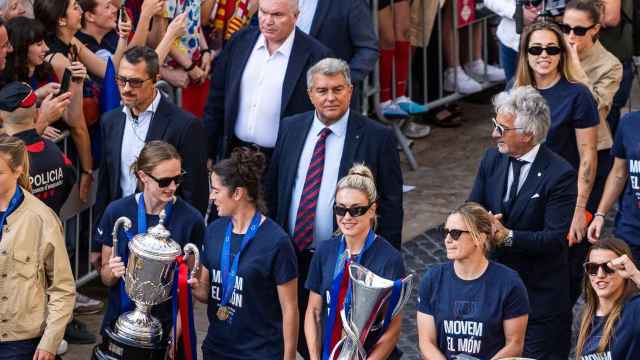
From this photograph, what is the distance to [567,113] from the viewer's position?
9.13 meters

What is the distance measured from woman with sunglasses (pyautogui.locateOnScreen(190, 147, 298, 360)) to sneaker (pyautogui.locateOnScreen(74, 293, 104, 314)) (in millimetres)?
2194

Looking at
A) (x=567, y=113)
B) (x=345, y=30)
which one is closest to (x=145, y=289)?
(x=567, y=113)

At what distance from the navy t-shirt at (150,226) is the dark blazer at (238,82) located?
4.60 feet

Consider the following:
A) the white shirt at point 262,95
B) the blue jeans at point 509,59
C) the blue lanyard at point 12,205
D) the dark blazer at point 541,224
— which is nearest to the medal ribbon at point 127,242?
the blue lanyard at point 12,205

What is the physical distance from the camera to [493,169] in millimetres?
8523

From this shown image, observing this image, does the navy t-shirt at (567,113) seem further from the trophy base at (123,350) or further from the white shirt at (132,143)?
the trophy base at (123,350)

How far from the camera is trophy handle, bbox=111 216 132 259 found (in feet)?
26.2

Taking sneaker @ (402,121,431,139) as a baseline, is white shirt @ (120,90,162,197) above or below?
above

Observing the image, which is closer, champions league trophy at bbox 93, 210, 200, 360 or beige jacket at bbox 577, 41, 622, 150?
champions league trophy at bbox 93, 210, 200, 360

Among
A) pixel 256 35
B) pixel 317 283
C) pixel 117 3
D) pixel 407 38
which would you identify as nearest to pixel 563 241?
pixel 317 283

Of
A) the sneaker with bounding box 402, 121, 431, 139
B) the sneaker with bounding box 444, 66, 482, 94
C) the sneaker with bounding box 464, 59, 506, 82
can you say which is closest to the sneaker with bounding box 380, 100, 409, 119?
the sneaker with bounding box 402, 121, 431, 139

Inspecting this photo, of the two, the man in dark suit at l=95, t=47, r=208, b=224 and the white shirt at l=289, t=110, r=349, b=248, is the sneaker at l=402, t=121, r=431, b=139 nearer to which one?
the man in dark suit at l=95, t=47, r=208, b=224

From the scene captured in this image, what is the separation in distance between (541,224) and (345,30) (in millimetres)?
2653

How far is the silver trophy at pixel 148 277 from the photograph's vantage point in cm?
785
